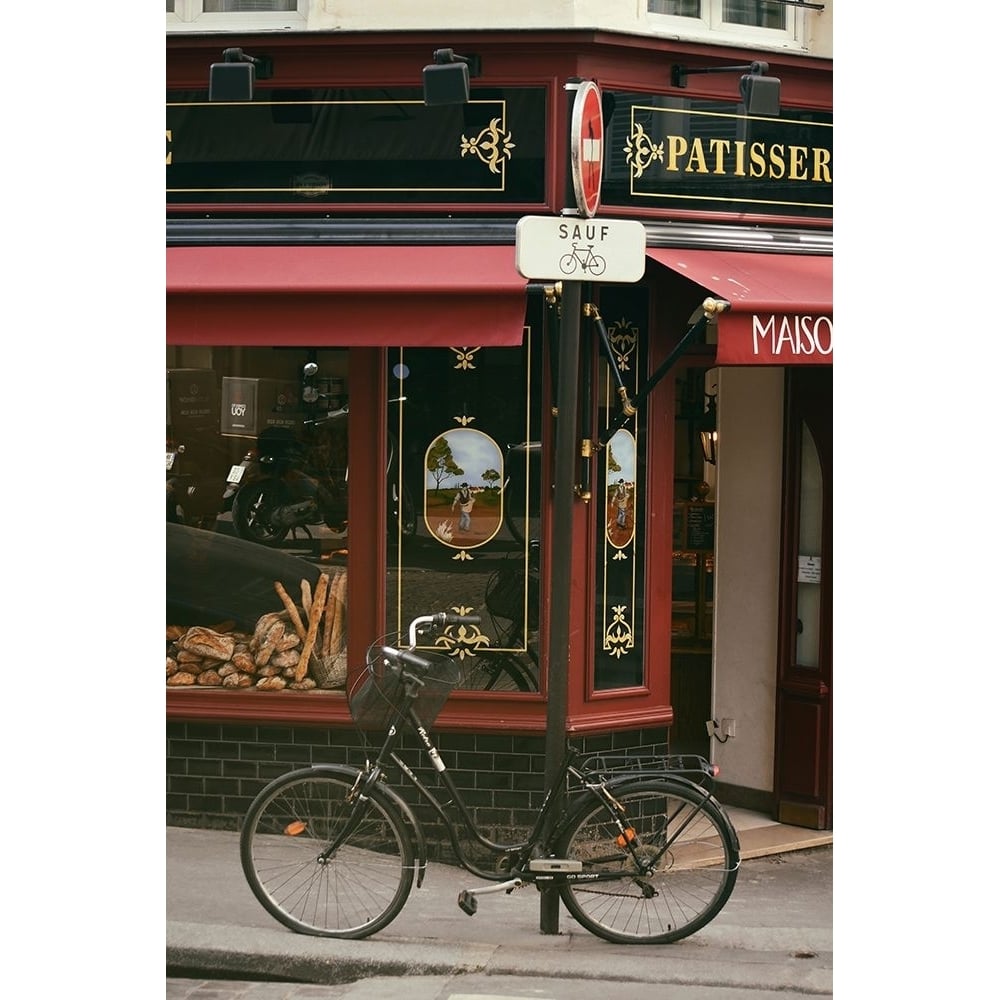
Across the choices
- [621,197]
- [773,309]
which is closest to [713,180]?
[621,197]

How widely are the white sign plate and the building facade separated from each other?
118cm

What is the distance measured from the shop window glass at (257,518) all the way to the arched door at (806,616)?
2.70 meters

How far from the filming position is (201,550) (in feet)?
29.3

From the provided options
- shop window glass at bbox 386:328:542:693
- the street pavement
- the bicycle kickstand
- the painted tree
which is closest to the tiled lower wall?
shop window glass at bbox 386:328:542:693

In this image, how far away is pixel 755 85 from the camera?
8.41 meters

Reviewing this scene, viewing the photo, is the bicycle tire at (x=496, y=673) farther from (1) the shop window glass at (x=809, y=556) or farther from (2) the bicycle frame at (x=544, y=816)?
(1) the shop window glass at (x=809, y=556)

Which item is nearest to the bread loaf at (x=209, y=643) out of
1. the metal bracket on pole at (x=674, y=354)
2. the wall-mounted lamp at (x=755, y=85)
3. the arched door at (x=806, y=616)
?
the metal bracket on pole at (x=674, y=354)

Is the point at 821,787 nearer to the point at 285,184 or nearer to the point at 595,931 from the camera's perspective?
the point at 595,931

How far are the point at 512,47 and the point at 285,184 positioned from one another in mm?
1414

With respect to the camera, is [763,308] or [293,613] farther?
[293,613]

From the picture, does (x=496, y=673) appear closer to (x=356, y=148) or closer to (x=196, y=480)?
(x=196, y=480)

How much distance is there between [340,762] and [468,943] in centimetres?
191

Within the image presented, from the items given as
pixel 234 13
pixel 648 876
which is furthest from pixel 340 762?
pixel 234 13

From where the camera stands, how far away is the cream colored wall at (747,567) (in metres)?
9.56
